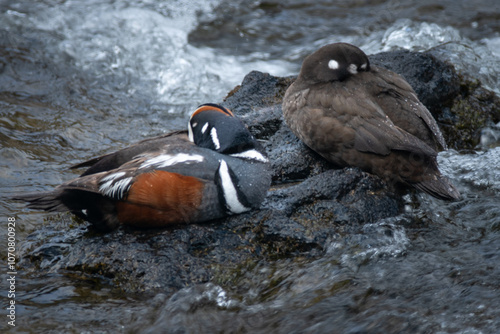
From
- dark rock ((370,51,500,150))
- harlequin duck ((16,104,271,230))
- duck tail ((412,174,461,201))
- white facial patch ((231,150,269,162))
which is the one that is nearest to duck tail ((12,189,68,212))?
harlequin duck ((16,104,271,230))

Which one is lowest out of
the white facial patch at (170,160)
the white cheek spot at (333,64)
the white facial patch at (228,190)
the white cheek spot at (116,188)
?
the white facial patch at (228,190)

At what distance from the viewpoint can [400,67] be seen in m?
6.05

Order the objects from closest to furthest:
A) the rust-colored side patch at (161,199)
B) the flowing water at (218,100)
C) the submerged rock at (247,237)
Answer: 1. the flowing water at (218,100)
2. the submerged rock at (247,237)
3. the rust-colored side patch at (161,199)

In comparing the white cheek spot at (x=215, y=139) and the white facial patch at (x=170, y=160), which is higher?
the white cheek spot at (x=215, y=139)

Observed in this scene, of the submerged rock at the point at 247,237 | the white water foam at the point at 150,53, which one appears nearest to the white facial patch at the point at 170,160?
the submerged rock at the point at 247,237

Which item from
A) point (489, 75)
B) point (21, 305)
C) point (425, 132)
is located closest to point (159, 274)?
point (21, 305)

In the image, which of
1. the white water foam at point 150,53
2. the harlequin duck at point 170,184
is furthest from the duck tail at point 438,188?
the white water foam at point 150,53

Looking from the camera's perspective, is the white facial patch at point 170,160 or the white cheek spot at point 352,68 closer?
the white facial patch at point 170,160

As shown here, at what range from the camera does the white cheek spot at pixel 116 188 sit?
4.08 m

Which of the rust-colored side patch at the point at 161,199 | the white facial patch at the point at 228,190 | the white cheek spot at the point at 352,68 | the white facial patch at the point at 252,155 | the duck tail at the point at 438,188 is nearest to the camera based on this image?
the rust-colored side patch at the point at 161,199

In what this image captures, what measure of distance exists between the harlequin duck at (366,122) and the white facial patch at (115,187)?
1.72 m

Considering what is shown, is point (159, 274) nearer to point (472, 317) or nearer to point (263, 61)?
point (472, 317)

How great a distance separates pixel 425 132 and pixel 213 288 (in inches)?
91.2

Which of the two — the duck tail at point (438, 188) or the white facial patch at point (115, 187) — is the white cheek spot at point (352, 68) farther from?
the white facial patch at point (115, 187)
